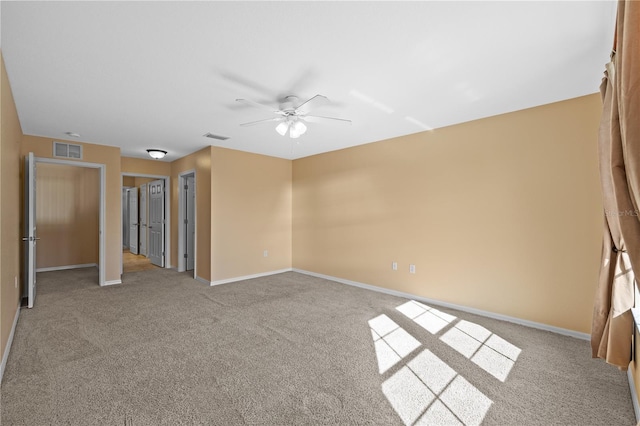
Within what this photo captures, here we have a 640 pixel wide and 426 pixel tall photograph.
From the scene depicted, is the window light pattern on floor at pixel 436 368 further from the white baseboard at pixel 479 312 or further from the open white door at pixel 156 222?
the open white door at pixel 156 222

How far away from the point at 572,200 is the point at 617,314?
4.67 ft

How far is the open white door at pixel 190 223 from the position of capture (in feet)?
20.6

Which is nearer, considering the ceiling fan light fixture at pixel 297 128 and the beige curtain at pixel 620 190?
the beige curtain at pixel 620 190

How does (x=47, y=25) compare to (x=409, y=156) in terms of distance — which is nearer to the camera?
(x=47, y=25)

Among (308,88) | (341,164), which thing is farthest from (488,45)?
(341,164)

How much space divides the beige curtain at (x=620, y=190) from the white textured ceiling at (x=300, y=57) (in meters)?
0.55

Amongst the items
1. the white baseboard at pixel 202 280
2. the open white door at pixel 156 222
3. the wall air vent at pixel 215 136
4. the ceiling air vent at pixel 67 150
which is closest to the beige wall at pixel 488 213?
the wall air vent at pixel 215 136

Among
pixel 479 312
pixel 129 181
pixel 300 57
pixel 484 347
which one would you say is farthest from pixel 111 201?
pixel 479 312

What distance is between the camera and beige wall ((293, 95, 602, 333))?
9.68ft

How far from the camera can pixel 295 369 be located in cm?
232

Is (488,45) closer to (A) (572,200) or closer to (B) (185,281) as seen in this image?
(A) (572,200)

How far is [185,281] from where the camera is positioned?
5.29 meters

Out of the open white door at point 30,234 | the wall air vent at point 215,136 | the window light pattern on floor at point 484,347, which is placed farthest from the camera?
the wall air vent at point 215,136

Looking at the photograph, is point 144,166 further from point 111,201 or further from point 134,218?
point 134,218
